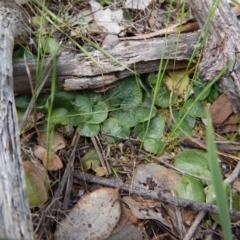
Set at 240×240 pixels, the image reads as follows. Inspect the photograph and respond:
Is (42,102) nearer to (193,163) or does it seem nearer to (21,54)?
(21,54)

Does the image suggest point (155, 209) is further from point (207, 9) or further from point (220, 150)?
point (207, 9)

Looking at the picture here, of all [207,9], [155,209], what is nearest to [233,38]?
[207,9]

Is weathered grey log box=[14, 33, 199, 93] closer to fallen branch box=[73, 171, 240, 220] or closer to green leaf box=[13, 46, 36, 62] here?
green leaf box=[13, 46, 36, 62]

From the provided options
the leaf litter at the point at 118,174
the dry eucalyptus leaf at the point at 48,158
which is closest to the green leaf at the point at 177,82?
the leaf litter at the point at 118,174

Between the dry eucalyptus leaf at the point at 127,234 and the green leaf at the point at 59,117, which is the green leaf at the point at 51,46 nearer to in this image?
the green leaf at the point at 59,117

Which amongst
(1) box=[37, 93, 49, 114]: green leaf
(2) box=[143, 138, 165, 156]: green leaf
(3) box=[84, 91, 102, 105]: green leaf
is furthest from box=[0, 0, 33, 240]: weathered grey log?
(2) box=[143, 138, 165, 156]: green leaf

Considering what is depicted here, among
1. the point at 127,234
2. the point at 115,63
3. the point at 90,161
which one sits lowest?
the point at 127,234

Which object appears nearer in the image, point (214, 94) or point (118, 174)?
point (118, 174)

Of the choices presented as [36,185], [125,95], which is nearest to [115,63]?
[125,95]
